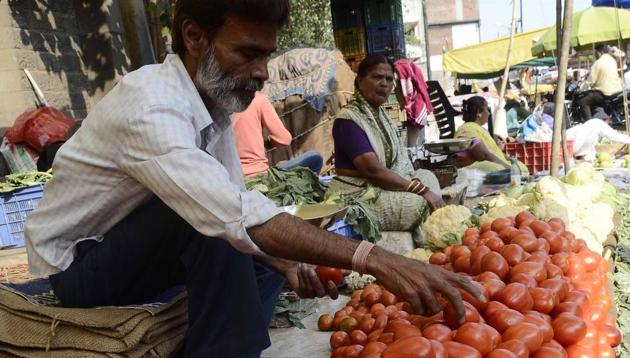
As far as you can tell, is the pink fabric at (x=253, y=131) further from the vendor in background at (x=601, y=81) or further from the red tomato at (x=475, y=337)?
the vendor in background at (x=601, y=81)

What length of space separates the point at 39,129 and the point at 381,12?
27.1 feet

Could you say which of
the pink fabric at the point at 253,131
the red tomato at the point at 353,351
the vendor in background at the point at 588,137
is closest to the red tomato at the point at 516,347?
the red tomato at the point at 353,351

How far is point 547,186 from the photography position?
4.00m

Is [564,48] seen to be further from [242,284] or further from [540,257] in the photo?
[242,284]

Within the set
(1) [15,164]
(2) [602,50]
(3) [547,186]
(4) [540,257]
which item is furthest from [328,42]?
(4) [540,257]

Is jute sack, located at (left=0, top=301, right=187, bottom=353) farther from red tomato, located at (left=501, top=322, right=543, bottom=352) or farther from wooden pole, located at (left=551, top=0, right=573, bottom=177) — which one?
wooden pole, located at (left=551, top=0, right=573, bottom=177)

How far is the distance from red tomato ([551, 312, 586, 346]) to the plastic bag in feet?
14.9

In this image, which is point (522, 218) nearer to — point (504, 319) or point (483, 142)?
point (504, 319)

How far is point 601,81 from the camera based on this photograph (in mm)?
12758

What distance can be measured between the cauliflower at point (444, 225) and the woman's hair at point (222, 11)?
1983 millimetres

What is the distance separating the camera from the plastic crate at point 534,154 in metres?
8.00

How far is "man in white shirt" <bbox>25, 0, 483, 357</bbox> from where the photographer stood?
1.62 meters

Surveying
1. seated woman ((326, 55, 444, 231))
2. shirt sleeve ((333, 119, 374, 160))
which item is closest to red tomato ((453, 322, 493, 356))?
seated woman ((326, 55, 444, 231))

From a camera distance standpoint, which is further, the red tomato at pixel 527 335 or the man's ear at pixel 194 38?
the man's ear at pixel 194 38
